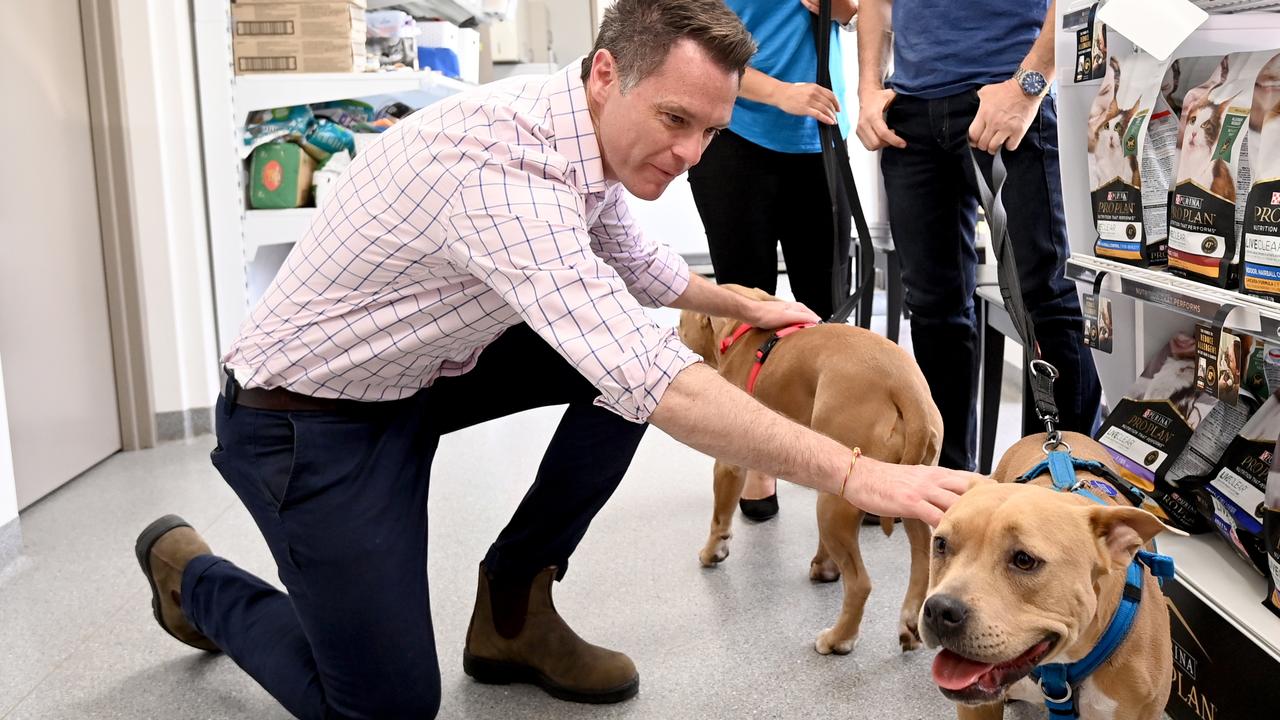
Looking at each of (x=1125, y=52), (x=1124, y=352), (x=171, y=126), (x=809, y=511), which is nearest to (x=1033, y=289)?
(x=1124, y=352)

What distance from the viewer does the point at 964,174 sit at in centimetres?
217

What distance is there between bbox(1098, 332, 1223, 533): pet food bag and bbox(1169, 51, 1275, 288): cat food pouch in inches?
10.3

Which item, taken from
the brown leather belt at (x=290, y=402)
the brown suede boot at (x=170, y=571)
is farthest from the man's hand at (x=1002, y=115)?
the brown suede boot at (x=170, y=571)

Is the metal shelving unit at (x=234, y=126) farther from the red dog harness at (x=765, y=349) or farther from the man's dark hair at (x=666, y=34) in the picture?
the man's dark hair at (x=666, y=34)

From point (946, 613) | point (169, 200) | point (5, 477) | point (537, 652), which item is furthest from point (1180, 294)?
point (169, 200)

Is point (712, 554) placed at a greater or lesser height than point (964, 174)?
lesser

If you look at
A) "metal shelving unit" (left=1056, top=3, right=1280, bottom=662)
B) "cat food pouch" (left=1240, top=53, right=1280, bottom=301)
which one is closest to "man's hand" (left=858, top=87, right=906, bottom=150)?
"metal shelving unit" (left=1056, top=3, right=1280, bottom=662)

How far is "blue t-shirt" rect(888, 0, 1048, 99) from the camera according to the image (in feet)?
6.82

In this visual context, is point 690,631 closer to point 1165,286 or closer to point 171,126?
point 1165,286

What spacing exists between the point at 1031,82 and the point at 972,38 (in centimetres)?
20

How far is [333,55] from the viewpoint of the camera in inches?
137

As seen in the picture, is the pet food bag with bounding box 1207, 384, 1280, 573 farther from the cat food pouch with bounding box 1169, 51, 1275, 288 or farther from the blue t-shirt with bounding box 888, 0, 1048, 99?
the blue t-shirt with bounding box 888, 0, 1048, 99

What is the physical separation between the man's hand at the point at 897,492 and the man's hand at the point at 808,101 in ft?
3.75

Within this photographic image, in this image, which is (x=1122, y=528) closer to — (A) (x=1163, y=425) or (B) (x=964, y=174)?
(A) (x=1163, y=425)
